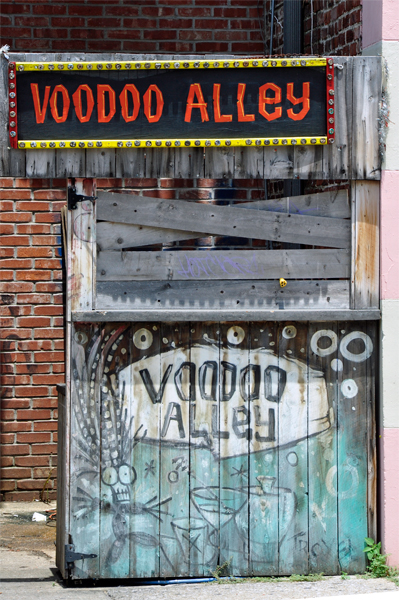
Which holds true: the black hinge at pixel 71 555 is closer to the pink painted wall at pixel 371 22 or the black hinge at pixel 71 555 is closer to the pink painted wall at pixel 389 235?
the pink painted wall at pixel 389 235

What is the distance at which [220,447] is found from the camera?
4484mm

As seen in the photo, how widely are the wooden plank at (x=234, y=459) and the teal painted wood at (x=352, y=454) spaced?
535 mm

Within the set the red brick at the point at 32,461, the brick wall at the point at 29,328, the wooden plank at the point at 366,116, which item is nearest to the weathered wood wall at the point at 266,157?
the wooden plank at the point at 366,116

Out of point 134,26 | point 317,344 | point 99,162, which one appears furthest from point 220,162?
point 134,26

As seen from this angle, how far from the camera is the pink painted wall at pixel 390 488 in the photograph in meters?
4.49

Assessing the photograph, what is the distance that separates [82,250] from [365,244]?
5.22 ft

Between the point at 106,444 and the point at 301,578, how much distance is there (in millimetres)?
1314

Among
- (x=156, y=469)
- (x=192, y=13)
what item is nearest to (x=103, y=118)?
(x=156, y=469)

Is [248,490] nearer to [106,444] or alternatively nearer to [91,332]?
[106,444]

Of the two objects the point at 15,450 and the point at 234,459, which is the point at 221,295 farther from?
the point at 15,450

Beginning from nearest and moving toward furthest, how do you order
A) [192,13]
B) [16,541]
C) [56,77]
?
[56,77] < [16,541] < [192,13]

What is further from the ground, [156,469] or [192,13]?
[192,13]

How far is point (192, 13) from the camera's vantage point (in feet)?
21.0

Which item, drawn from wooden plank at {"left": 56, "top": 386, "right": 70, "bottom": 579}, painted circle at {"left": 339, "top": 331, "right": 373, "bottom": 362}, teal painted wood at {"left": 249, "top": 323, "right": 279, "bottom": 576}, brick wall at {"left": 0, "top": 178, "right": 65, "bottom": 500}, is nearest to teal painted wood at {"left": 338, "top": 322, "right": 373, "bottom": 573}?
painted circle at {"left": 339, "top": 331, "right": 373, "bottom": 362}
